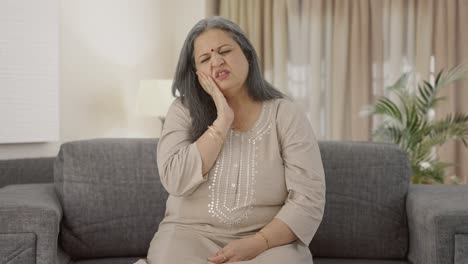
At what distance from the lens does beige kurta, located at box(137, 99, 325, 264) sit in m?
2.42

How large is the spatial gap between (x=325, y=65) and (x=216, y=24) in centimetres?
355

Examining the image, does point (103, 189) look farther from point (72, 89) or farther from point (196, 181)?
point (72, 89)

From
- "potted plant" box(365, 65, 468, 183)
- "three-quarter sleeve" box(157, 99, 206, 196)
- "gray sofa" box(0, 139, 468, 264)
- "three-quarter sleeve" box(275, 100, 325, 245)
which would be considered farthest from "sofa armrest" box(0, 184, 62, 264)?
"potted plant" box(365, 65, 468, 183)

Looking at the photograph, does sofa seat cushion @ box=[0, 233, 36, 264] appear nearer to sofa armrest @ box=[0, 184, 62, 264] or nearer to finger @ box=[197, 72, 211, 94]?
sofa armrest @ box=[0, 184, 62, 264]

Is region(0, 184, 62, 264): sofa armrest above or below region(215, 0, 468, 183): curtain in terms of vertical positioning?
below

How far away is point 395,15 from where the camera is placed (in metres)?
5.78

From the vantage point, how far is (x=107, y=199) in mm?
2840

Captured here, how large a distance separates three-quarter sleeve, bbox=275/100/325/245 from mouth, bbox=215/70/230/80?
0.26 meters

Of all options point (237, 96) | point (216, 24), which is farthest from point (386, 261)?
point (216, 24)

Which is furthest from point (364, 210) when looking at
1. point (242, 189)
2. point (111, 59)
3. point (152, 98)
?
point (111, 59)

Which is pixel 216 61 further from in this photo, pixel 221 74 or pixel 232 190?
pixel 232 190

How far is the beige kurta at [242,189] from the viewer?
242cm

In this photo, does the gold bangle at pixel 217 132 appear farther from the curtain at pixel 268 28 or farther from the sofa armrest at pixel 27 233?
the curtain at pixel 268 28

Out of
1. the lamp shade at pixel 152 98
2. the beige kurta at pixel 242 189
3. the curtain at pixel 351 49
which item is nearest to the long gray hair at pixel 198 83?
the beige kurta at pixel 242 189
